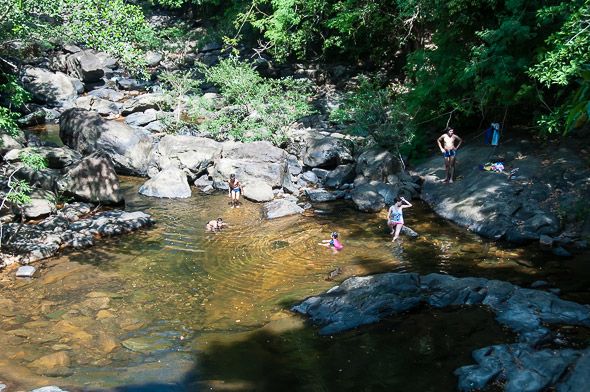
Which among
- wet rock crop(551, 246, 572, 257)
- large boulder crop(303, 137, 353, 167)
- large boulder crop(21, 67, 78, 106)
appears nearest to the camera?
wet rock crop(551, 246, 572, 257)

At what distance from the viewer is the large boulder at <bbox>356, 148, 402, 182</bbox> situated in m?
16.9

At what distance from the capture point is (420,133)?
60.0 feet

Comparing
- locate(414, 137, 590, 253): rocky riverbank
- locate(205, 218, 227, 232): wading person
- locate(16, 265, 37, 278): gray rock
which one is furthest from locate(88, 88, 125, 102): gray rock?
locate(414, 137, 590, 253): rocky riverbank

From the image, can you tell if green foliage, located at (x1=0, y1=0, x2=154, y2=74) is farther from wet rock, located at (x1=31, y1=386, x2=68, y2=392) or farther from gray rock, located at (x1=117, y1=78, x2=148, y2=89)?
gray rock, located at (x1=117, y1=78, x2=148, y2=89)

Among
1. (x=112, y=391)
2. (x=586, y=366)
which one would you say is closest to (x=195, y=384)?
(x=112, y=391)

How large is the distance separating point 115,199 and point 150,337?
7983 mm

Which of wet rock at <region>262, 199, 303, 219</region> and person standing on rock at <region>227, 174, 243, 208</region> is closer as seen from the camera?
wet rock at <region>262, 199, 303, 219</region>

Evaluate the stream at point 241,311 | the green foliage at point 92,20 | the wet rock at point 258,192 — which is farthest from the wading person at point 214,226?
the green foliage at point 92,20

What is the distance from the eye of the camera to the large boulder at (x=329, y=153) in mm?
18594

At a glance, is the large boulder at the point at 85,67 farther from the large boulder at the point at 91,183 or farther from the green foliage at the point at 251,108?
the large boulder at the point at 91,183

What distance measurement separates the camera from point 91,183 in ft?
51.5

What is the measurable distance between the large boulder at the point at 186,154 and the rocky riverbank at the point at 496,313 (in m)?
10.2

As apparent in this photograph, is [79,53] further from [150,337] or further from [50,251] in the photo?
[150,337]

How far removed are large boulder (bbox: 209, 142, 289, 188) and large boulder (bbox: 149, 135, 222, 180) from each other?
0.39m
